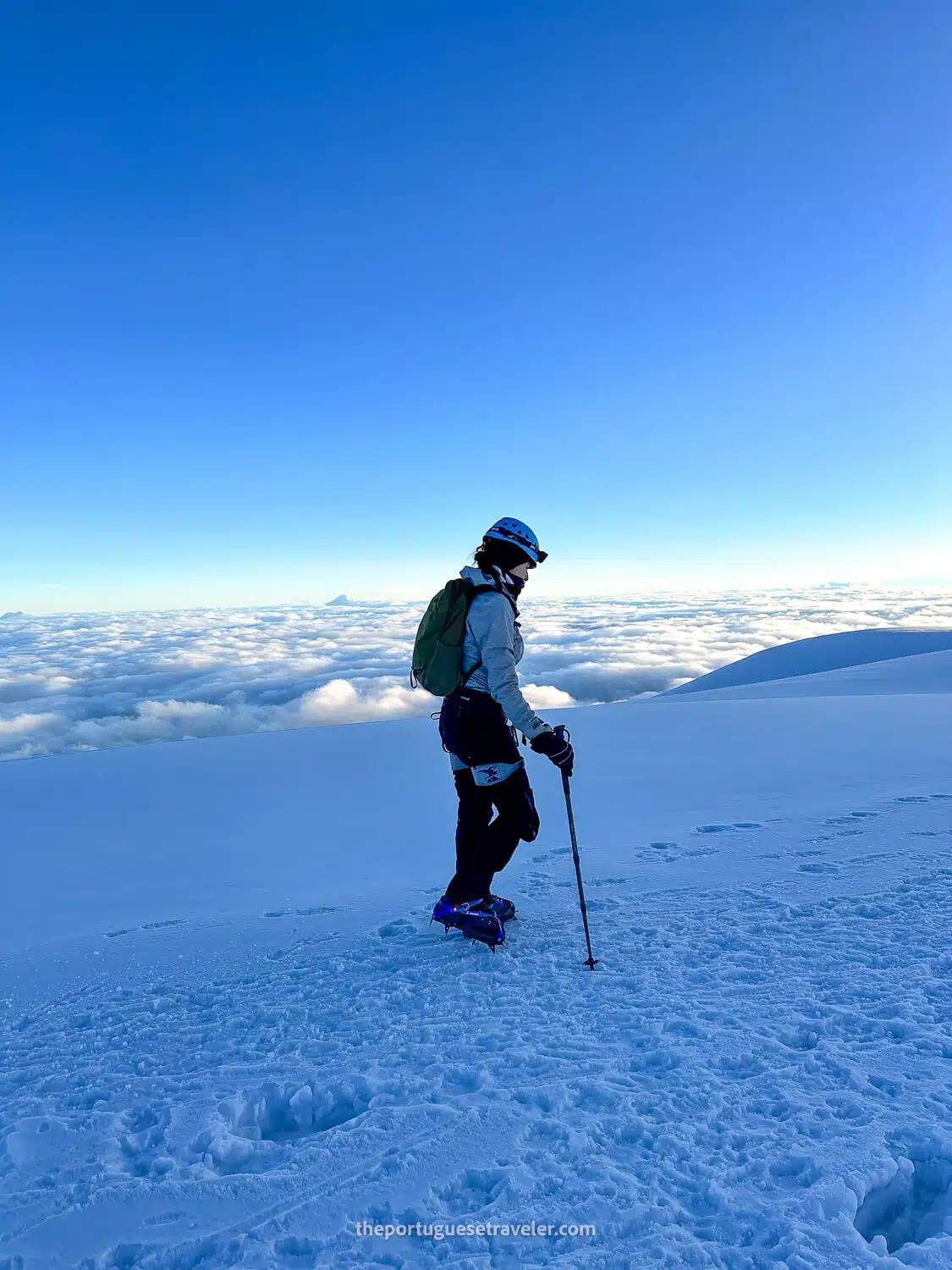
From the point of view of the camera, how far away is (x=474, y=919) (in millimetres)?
4512

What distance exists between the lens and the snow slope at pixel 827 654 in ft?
126

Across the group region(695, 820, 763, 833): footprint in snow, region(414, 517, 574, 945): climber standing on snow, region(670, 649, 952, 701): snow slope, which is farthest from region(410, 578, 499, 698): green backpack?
region(670, 649, 952, 701): snow slope

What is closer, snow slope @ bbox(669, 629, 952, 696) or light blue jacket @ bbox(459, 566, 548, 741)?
light blue jacket @ bbox(459, 566, 548, 741)

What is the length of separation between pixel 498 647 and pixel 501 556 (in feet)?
1.90

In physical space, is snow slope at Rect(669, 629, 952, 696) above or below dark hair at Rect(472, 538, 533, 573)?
below

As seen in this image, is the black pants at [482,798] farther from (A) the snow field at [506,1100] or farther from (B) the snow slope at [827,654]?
(B) the snow slope at [827,654]

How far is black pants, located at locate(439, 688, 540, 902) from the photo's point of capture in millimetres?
4438

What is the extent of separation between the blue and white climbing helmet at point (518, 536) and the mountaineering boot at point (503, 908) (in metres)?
2.14

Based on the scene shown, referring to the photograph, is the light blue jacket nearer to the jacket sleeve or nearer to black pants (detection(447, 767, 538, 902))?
the jacket sleeve

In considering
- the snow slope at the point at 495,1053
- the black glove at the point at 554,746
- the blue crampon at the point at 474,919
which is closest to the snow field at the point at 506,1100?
the snow slope at the point at 495,1053

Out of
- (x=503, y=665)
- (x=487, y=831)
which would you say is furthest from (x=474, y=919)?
(x=503, y=665)

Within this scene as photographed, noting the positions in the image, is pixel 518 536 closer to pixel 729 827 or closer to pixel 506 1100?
pixel 506 1100

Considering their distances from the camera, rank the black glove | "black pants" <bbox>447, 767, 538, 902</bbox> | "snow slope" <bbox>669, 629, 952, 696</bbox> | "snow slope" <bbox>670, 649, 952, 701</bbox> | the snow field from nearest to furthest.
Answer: the snow field < the black glove < "black pants" <bbox>447, 767, 538, 902</bbox> < "snow slope" <bbox>670, 649, 952, 701</bbox> < "snow slope" <bbox>669, 629, 952, 696</bbox>

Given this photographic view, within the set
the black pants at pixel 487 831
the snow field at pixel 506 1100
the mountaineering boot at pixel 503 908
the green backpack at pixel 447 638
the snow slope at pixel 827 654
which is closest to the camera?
the snow field at pixel 506 1100
